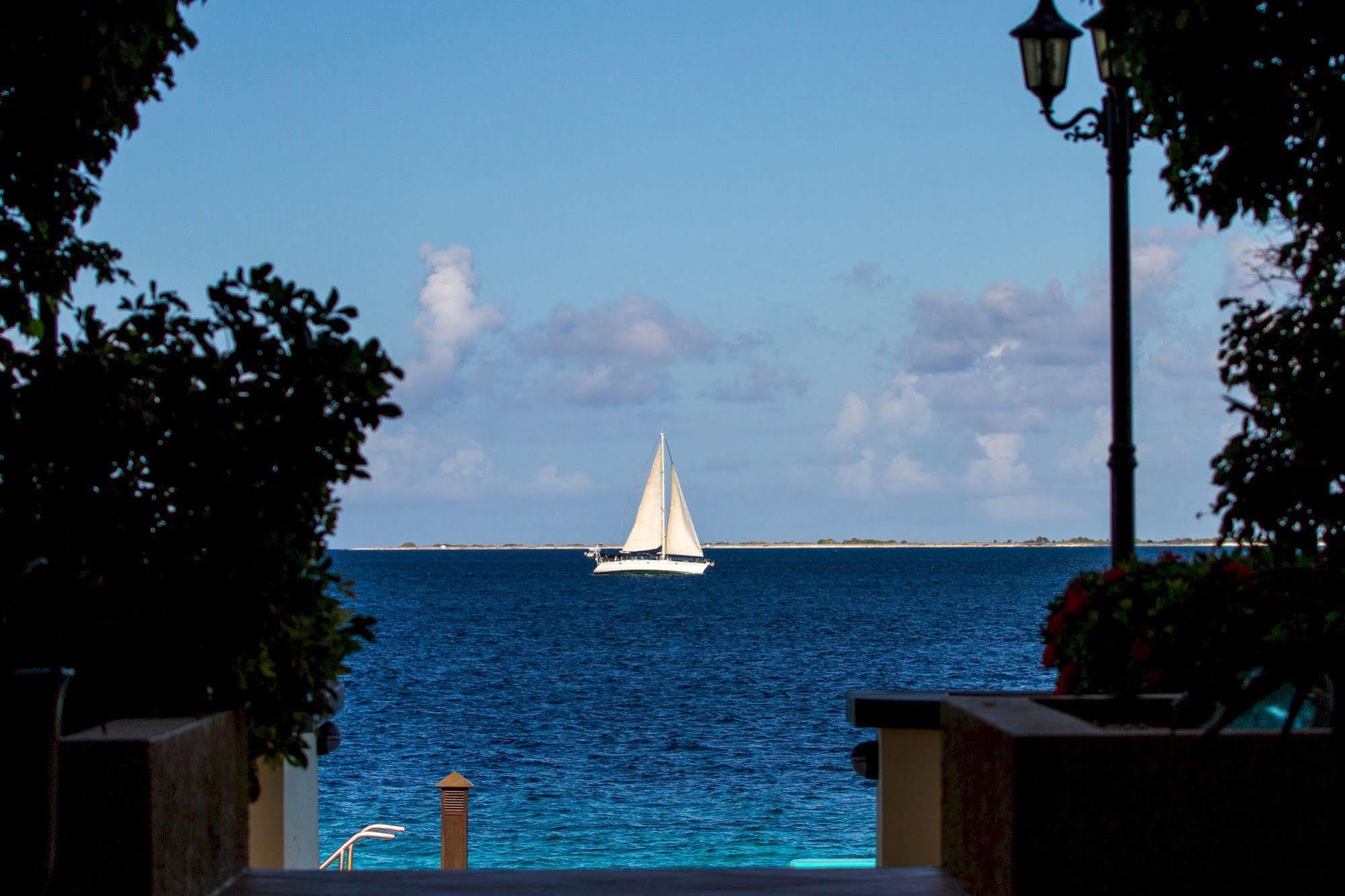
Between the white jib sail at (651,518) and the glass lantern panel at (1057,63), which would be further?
the white jib sail at (651,518)

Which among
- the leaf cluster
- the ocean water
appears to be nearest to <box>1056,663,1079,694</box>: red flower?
the leaf cluster

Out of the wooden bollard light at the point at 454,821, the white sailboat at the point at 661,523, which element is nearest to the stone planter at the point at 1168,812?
the wooden bollard light at the point at 454,821

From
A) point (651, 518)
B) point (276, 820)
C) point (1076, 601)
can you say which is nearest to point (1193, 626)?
point (1076, 601)

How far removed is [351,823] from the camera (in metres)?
26.3

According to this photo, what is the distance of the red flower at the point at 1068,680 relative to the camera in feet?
22.4

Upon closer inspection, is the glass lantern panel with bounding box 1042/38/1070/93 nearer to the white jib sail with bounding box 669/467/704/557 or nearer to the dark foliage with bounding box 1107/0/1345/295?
the dark foliage with bounding box 1107/0/1345/295

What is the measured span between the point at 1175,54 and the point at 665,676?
51.8 m

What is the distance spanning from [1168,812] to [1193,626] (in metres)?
1.34

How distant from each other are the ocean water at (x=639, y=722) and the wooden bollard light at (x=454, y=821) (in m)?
5.66

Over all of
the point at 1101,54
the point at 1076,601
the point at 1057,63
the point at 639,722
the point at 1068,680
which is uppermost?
the point at 1057,63

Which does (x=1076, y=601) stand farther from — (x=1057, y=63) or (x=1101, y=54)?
(x=1057, y=63)

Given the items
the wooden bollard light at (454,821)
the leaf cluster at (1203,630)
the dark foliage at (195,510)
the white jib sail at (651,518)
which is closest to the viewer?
the leaf cluster at (1203,630)

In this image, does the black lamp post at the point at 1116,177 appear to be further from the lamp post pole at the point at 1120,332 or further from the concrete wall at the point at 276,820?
the concrete wall at the point at 276,820

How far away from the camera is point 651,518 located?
112312 mm
